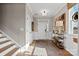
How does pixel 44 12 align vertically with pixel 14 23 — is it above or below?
above

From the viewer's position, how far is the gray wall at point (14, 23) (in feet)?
14.3

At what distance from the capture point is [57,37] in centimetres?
466

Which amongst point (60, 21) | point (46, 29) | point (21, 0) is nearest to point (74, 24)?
point (60, 21)

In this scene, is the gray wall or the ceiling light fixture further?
the ceiling light fixture

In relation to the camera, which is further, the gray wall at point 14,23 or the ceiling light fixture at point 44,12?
the ceiling light fixture at point 44,12

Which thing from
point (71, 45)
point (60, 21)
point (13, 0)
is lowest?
point (71, 45)

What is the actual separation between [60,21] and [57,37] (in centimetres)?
61

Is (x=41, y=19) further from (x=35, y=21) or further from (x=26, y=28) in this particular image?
(x=26, y=28)

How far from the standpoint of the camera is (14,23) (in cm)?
441

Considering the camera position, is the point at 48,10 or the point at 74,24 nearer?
the point at 74,24

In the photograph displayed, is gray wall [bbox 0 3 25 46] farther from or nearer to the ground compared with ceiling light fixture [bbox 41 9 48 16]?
nearer to the ground

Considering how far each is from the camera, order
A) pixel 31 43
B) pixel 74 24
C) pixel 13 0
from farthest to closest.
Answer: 1. pixel 31 43
2. pixel 74 24
3. pixel 13 0

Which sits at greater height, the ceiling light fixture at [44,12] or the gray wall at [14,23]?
the ceiling light fixture at [44,12]

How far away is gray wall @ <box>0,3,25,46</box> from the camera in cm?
435
